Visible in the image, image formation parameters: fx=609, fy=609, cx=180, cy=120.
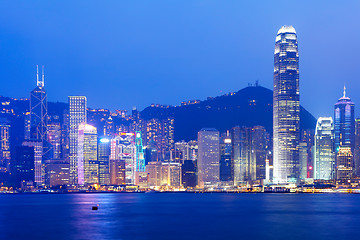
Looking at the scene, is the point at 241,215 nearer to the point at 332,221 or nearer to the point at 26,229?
the point at 332,221

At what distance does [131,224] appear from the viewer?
101m

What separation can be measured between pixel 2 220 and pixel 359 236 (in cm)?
6112

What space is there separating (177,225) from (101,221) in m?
15.0

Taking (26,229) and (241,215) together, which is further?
(241,215)

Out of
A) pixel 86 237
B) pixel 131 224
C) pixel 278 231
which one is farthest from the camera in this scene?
pixel 131 224

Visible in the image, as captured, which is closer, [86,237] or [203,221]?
[86,237]

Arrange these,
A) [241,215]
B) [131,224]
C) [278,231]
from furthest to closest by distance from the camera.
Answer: [241,215] → [131,224] → [278,231]

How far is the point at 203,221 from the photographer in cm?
10494

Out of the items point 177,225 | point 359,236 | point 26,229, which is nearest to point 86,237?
point 26,229

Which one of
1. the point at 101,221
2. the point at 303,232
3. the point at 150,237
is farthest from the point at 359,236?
the point at 101,221

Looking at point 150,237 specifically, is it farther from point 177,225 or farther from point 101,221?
point 101,221

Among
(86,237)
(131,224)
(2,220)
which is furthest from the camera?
(2,220)

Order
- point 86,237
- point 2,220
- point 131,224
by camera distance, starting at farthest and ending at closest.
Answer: point 2,220 → point 131,224 → point 86,237

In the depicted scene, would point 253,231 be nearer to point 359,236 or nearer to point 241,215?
point 359,236
